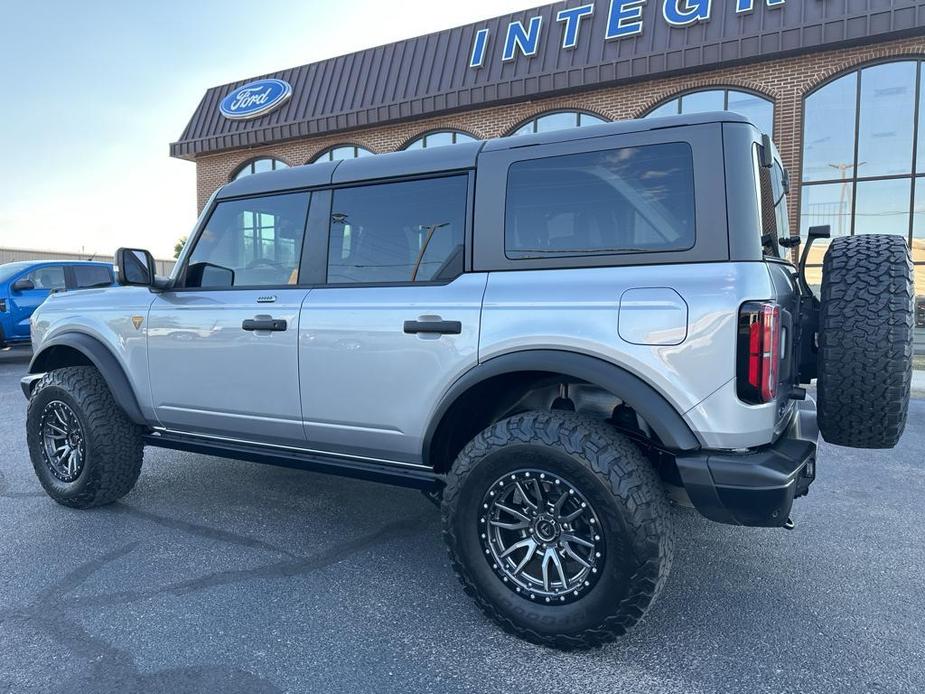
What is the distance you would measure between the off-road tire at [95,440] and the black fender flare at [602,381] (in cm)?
229

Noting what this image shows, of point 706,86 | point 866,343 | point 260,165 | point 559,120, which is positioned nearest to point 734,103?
point 706,86

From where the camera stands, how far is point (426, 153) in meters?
3.09

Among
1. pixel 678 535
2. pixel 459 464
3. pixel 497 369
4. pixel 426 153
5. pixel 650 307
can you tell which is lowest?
pixel 678 535

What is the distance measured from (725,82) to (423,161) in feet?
37.9

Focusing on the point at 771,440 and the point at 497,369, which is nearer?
the point at 771,440

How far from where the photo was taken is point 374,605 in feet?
9.18

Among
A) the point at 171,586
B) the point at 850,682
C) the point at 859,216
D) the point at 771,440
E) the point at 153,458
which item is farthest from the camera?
the point at 859,216

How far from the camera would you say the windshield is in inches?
433

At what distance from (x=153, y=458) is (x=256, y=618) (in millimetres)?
3052

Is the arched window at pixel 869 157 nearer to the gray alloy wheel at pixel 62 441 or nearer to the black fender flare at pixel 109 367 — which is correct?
the black fender flare at pixel 109 367

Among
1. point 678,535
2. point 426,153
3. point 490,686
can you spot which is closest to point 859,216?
point 678,535

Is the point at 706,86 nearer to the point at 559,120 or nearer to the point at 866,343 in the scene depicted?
the point at 559,120

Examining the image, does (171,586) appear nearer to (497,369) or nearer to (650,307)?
(497,369)

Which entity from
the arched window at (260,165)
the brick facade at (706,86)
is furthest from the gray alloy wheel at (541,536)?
the arched window at (260,165)
